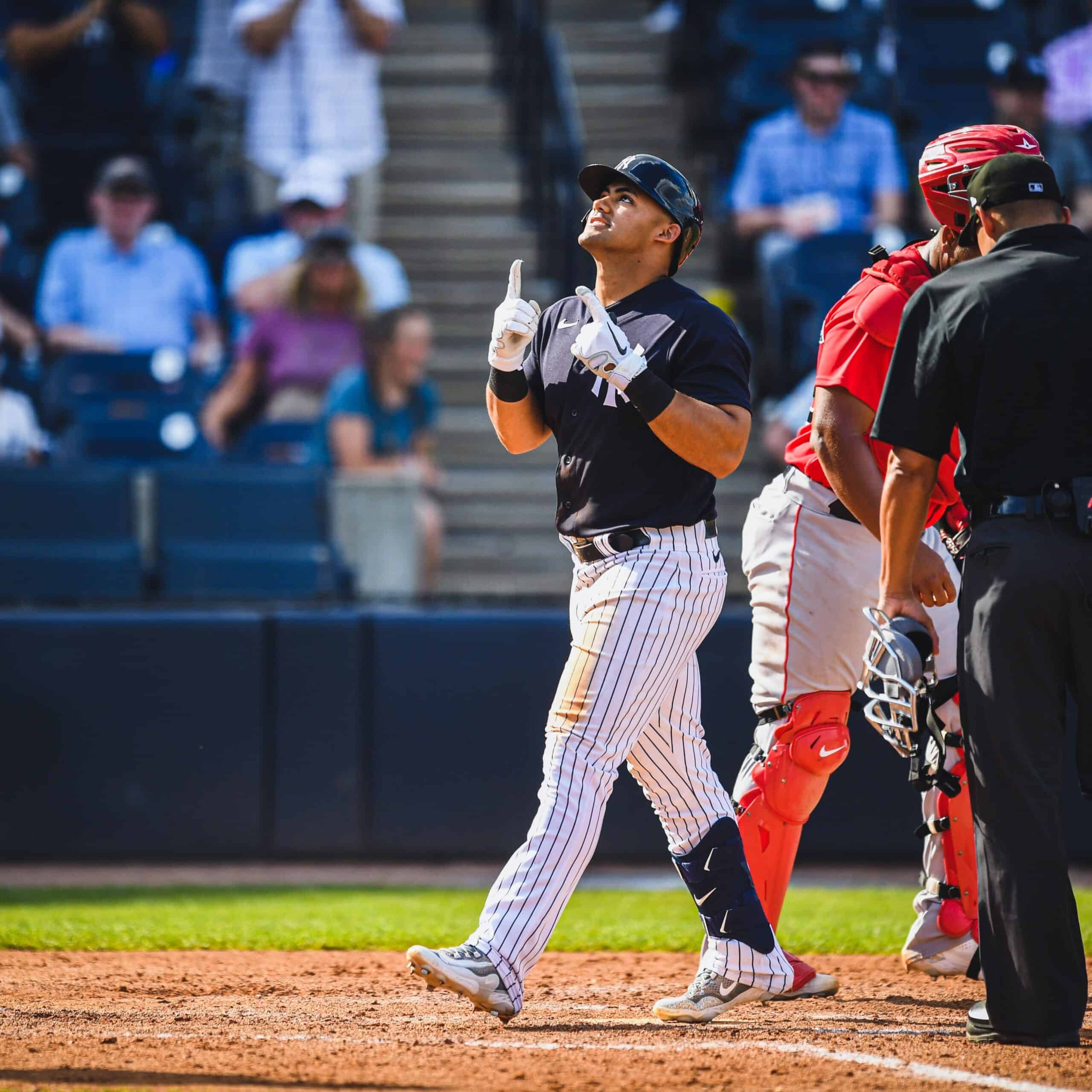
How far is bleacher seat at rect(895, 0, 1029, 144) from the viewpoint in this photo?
1034cm

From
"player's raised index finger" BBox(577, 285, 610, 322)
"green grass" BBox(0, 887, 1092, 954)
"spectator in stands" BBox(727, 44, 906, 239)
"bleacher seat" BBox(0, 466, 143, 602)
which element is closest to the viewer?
"player's raised index finger" BBox(577, 285, 610, 322)

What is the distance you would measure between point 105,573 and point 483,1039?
4.60 m

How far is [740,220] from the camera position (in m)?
9.66

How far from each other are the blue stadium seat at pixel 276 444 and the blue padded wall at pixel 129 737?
5.63 feet

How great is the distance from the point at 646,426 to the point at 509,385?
0.34 m

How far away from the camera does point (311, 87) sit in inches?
396

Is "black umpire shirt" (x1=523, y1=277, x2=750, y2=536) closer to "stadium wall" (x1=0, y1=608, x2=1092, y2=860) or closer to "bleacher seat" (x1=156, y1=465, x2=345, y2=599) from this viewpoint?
"stadium wall" (x1=0, y1=608, x2=1092, y2=860)

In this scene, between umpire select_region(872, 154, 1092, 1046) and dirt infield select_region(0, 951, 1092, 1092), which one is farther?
umpire select_region(872, 154, 1092, 1046)

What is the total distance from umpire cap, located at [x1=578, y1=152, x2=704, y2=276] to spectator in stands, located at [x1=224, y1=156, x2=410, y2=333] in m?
5.40

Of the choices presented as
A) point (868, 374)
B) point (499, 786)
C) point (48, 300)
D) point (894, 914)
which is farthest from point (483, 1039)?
point (48, 300)

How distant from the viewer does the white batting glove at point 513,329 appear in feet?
11.8

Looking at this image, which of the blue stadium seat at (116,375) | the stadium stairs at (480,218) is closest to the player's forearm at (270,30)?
the stadium stairs at (480,218)

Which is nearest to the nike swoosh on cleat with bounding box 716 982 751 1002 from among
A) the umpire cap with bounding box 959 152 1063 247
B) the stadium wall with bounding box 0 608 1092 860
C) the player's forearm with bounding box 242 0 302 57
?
the umpire cap with bounding box 959 152 1063 247

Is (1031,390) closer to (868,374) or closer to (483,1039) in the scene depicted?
(868,374)
